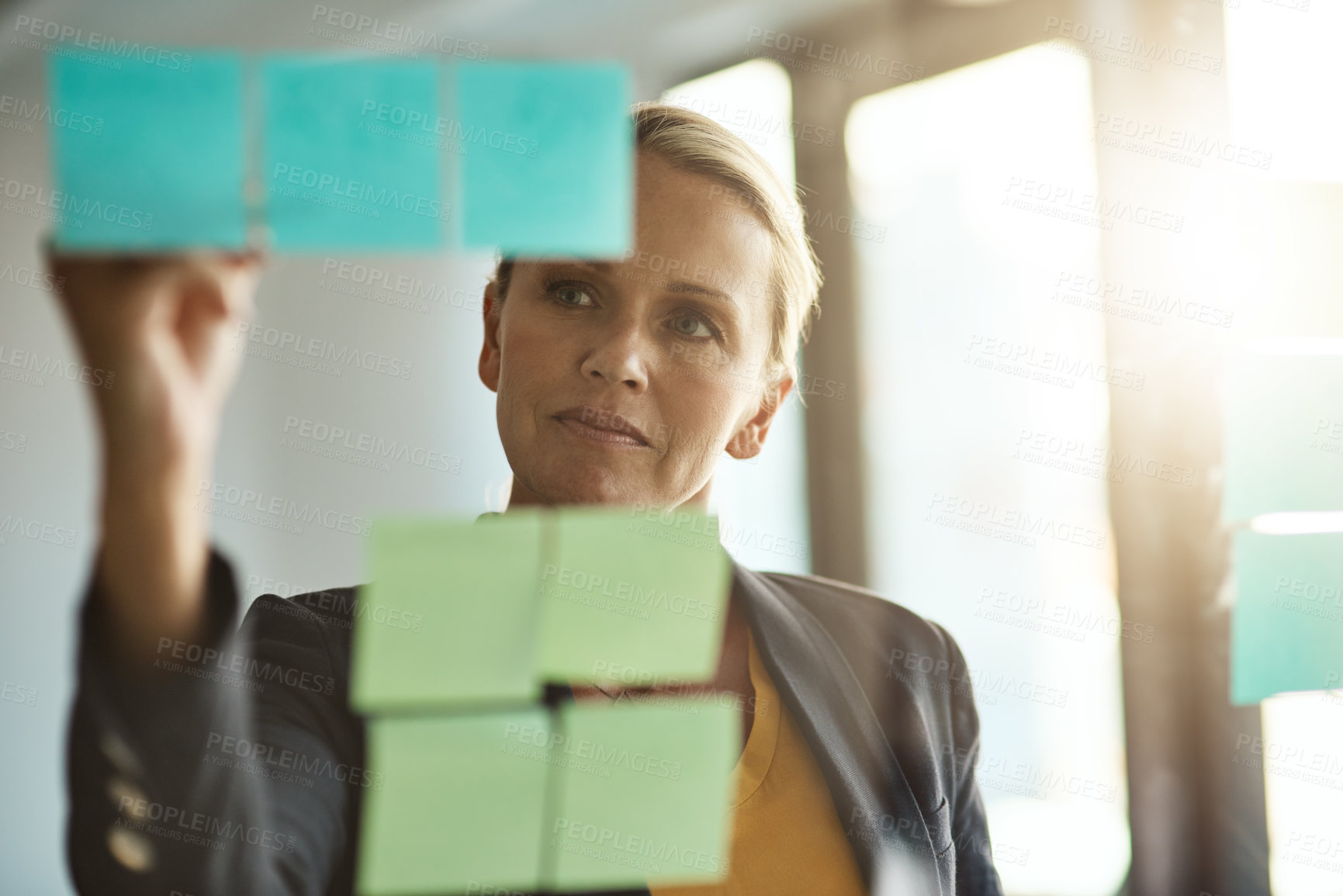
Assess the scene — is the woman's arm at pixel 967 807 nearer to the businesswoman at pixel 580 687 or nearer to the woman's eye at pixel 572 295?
the businesswoman at pixel 580 687

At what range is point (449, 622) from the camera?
529mm

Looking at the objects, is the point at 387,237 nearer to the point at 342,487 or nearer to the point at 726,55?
the point at 342,487

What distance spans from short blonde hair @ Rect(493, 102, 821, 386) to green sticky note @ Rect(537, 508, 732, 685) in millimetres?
154

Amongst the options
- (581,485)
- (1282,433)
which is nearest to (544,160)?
(581,485)

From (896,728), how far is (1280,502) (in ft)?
1.42

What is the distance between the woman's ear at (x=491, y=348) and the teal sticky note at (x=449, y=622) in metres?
0.10

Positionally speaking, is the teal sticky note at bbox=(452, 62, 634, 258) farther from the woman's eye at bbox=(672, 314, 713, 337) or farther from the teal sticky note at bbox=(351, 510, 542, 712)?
the teal sticky note at bbox=(351, 510, 542, 712)

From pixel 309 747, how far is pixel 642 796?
21 cm

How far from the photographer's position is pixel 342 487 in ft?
1.81

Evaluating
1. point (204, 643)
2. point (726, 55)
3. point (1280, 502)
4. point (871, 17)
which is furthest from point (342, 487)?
point (1280, 502)

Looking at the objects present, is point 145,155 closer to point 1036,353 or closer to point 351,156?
point 351,156

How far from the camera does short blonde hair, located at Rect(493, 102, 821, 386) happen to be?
576 millimetres

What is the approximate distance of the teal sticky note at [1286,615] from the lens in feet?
2.62

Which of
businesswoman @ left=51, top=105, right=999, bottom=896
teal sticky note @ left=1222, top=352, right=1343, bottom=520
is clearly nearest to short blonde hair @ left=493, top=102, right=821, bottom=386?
businesswoman @ left=51, top=105, right=999, bottom=896
